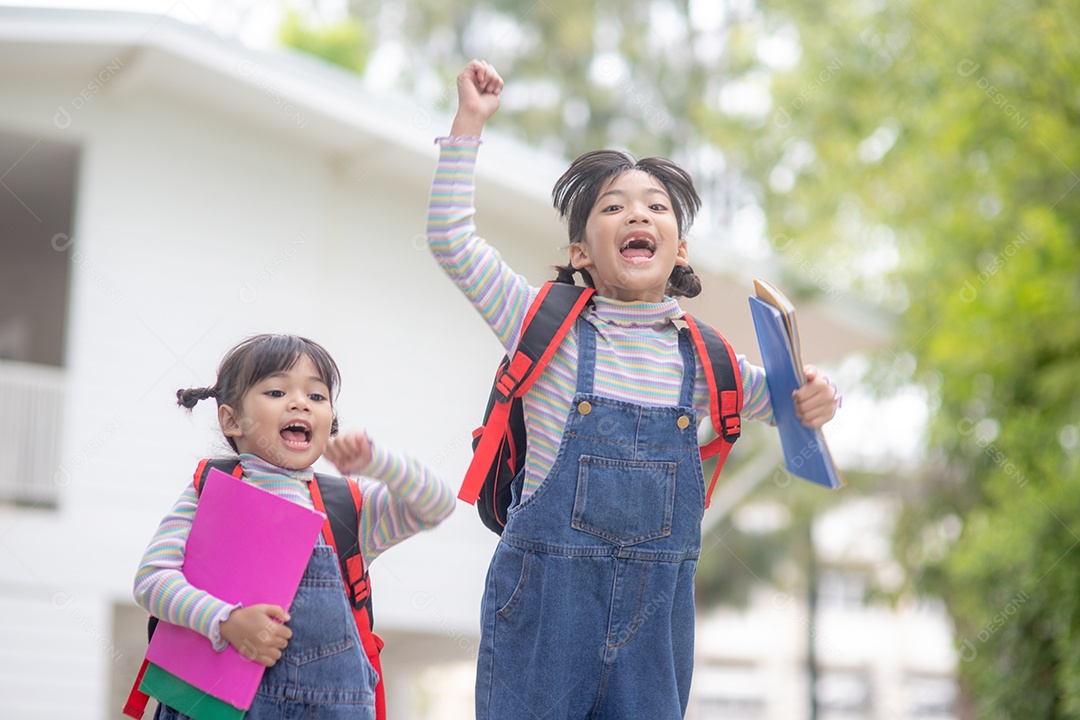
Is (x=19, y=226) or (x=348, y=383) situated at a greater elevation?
(x=19, y=226)

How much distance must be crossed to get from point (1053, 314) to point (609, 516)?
4.95m

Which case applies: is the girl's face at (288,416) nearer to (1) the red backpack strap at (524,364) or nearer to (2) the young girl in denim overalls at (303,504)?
(2) the young girl in denim overalls at (303,504)

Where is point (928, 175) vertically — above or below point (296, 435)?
above

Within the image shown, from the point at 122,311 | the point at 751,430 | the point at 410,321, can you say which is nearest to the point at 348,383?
the point at 410,321

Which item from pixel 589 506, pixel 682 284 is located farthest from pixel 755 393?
pixel 589 506

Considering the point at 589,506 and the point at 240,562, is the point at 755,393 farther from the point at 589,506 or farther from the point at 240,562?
the point at 240,562

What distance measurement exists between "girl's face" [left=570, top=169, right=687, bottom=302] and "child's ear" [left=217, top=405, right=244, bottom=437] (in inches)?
26.2

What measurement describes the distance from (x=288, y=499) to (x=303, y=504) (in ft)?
0.12

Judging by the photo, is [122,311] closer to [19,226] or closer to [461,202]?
[19,226]

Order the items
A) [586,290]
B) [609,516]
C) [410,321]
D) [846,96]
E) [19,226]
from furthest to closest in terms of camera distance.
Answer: [846,96] < [19,226] < [410,321] < [586,290] < [609,516]

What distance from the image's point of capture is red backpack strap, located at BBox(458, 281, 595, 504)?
7.20 feet

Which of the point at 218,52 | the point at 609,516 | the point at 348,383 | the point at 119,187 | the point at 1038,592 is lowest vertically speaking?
the point at 609,516

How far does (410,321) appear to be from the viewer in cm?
737

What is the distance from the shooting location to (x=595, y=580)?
6.98 ft
